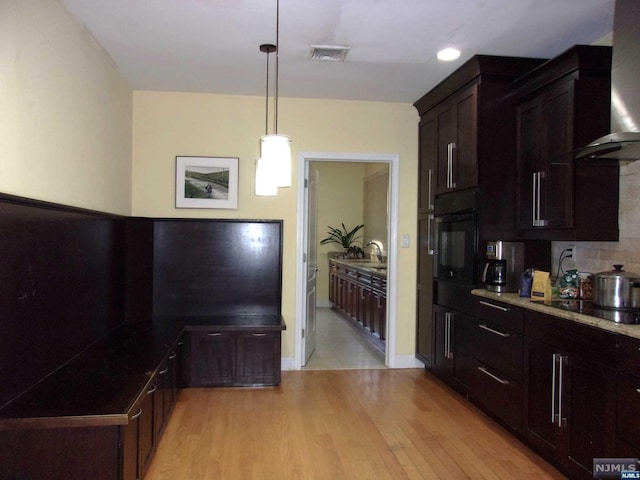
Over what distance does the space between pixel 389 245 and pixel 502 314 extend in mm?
1691

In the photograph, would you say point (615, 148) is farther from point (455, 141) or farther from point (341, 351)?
point (341, 351)

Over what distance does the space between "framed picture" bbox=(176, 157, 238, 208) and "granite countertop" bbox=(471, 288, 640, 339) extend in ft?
7.69

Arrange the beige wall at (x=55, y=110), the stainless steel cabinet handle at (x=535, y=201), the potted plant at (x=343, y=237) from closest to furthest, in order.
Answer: the beige wall at (x=55, y=110) → the stainless steel cabinet handle at (x=535, y=201) → the potted plant at (x=343, y=237)

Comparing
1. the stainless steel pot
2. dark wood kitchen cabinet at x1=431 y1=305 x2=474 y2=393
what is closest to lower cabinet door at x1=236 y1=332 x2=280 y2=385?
dark wood kitchen cabinet at x1=431 y1=305 x2=474 y2=393

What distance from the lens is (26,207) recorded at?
225 centimetres

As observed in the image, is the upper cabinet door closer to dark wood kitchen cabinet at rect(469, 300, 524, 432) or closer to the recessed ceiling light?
the recessed ceiling light

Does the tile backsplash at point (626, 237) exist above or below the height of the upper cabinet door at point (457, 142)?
below

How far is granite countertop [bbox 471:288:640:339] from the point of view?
2119 millimetres

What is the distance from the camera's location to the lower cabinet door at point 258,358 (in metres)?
4.01

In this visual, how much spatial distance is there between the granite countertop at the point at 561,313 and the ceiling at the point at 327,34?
169 centimetres

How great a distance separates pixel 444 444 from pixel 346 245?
5.72 meters

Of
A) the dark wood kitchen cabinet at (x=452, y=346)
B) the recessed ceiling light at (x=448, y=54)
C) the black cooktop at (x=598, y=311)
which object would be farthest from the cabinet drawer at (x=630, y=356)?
the recessed ceiling light at (x=448, y=54)

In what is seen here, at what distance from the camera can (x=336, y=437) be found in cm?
308

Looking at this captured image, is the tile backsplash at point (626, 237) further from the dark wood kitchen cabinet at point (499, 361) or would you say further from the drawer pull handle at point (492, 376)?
the drawer pull handle at point (492, 376)
